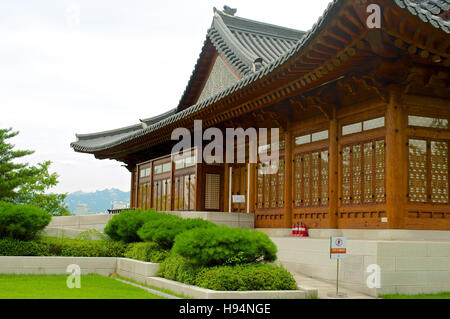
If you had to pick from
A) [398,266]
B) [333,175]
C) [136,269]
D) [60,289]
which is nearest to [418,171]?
[333,175]

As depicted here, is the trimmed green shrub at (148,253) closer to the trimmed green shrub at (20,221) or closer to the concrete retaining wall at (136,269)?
the concrete retaining wall at (136,269)

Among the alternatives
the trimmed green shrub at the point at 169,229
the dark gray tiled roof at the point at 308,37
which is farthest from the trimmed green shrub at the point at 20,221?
the dark gray tiled roof at the point at 308,37

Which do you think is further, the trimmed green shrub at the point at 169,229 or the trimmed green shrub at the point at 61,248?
the trimmed green shrub at the point at 61,248

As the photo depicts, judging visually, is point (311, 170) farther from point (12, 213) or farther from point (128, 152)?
point (128, 152)

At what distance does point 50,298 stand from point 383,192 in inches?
267

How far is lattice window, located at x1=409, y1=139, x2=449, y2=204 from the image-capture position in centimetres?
1119

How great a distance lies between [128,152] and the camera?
23844 mm

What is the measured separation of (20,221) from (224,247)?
731 cm

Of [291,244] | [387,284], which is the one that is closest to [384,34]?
[387,284]

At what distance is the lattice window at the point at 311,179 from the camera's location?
13.2 meters

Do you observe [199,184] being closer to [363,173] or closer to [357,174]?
[357,174]

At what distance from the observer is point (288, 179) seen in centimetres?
1456

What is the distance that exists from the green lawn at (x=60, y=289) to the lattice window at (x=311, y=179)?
5149mm

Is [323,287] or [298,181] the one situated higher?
[298,181]
